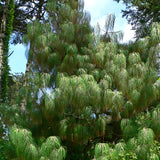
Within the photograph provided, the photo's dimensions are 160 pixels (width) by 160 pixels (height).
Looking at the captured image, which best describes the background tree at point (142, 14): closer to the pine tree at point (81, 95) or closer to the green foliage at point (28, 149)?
the pine tree at point (81, 95)

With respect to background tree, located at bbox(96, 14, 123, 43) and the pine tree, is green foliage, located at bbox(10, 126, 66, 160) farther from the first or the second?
background tree, located at bbox(96, 14, 123, 43)

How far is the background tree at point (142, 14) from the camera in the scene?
378 inches

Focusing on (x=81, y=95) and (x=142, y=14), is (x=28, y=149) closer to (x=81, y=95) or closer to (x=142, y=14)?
(x=81, y=95)

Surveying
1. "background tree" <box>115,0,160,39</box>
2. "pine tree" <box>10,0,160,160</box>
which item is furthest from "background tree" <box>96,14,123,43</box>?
"background tree" <box>115,0,160,39</box>

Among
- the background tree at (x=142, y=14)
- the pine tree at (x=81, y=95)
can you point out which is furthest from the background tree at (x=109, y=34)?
the background tree at (x=142, y=14)

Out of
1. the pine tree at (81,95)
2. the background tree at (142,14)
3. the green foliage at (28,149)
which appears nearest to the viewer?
the green foliage at (28,149)

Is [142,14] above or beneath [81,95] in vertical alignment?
above

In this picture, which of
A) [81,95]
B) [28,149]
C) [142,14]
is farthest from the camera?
[142,14]

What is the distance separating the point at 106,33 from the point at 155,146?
2.88 meters

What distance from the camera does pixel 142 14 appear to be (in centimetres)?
1080

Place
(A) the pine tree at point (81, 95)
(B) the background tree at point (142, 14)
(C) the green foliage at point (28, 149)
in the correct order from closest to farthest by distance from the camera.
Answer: (C) the green foliage at point (28, 149), (A) the pine tree at point (81, 95), (B) the background tree at point (142, 14)

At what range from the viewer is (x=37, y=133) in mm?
6391

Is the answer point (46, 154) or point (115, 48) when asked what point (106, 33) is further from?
point (46, 154)

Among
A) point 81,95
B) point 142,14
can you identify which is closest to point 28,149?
point 81,95
